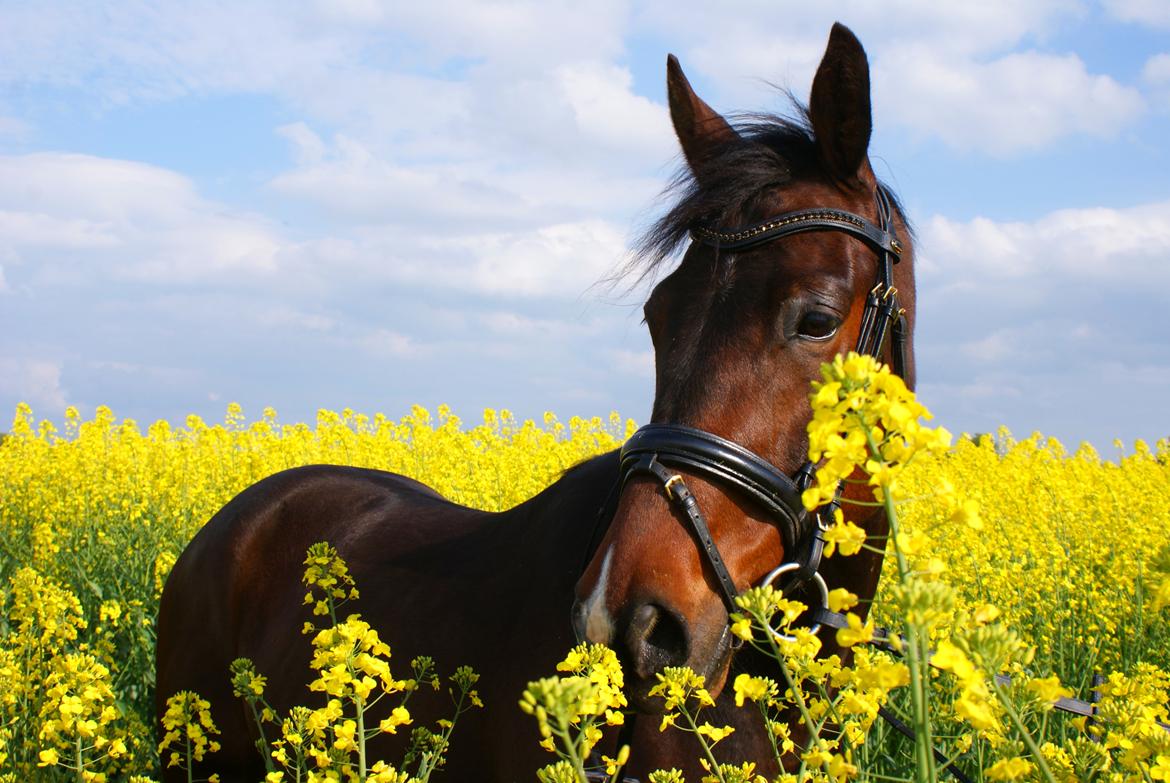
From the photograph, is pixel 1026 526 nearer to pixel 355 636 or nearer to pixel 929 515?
pixel 929 515

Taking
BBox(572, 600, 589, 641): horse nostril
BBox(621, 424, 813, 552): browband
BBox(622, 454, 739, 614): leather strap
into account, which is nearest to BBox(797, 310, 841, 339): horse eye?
BBox(621, 424, 813, 552): browband

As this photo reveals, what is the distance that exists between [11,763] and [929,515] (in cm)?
505

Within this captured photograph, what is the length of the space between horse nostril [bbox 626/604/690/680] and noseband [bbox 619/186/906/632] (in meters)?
0.14

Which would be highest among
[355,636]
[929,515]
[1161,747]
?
[929,515]

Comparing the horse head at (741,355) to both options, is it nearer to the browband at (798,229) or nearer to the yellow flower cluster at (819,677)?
the browband at (798,229)

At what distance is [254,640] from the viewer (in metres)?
3.84

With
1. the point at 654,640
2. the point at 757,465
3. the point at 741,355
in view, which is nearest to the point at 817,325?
the point at 741,355

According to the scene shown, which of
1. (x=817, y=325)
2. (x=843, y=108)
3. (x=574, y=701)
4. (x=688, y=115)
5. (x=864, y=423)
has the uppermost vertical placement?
(x=688, y=115)

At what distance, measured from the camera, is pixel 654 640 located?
6.17 feet

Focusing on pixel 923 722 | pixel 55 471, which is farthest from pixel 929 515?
pixel 55 471

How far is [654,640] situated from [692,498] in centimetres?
30

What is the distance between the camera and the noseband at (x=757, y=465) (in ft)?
6.48

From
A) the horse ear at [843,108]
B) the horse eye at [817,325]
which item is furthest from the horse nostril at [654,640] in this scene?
the horse ear at [843,108]

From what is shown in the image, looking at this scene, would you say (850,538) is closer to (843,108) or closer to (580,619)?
(580,619)
